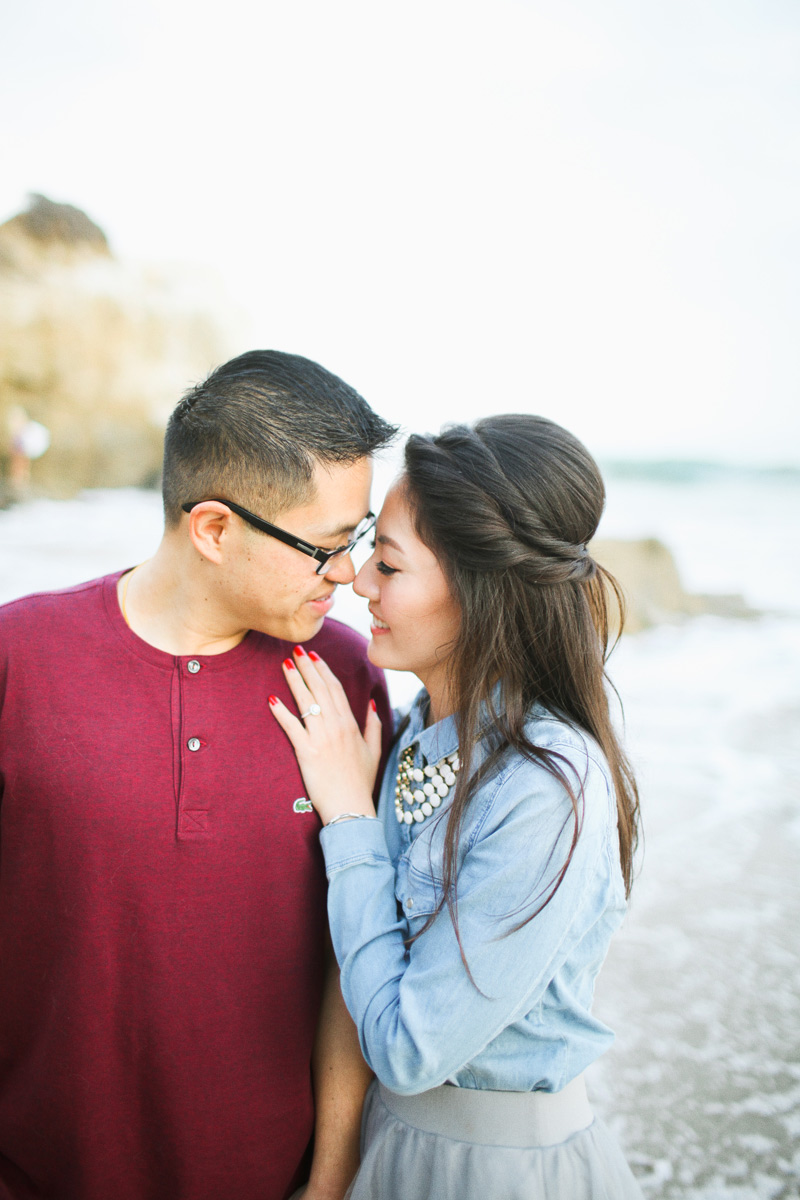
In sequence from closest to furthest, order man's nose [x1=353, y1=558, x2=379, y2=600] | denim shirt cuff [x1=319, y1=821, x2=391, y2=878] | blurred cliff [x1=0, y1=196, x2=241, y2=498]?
denim shirt cuff [x1=319, y1=821, x2=391, y2=878] < man's nose [x1=353, y1=558, x2=379, y2=600] < blurred cliff [x1=0, y1=196, x2=241, y2=498]

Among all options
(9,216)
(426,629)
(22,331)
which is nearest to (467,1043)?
(426,629)

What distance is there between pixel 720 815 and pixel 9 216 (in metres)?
8.65

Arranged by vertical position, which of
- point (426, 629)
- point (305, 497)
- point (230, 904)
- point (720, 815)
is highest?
point (305, 497)

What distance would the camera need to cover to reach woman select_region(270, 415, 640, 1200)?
3.65 ft

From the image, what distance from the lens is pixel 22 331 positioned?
768 cm

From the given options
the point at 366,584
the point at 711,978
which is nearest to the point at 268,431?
the point at 366,584

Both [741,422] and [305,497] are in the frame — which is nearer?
[305,497]

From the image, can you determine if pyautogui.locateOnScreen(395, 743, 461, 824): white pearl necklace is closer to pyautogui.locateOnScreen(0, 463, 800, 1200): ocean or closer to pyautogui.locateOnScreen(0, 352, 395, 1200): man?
pyautogui.locateOnScreen(0, 352, 395, 1200): man

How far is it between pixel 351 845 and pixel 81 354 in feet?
25.3

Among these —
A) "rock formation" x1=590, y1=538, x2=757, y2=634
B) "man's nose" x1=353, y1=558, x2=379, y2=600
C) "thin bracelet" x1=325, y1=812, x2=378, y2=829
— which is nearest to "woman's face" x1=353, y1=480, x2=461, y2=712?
"man's nose" x1=353, y1=558, x2=379, y2=600

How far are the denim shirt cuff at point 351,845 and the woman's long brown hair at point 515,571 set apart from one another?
0.64 ft

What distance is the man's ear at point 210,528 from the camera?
56.2 inches

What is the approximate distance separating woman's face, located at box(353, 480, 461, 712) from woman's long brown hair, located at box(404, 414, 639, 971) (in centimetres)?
3

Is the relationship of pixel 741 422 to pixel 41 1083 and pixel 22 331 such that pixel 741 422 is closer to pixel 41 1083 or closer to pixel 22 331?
pixel 22 331
